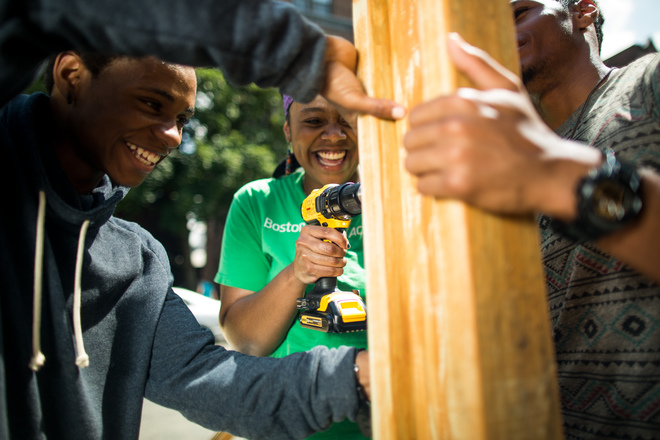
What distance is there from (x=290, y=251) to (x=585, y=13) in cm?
186

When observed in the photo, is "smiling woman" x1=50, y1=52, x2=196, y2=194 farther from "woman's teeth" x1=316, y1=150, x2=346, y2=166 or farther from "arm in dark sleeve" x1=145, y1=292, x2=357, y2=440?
"woman's teeth" x1=316, y1=150, x2=346, y2=166

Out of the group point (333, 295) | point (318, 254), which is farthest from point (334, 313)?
point (318, 254)

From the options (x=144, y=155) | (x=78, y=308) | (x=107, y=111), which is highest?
(x=107, y=111)

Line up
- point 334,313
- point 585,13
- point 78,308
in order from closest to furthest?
point 78,308 → point 334,313 → point 585,13

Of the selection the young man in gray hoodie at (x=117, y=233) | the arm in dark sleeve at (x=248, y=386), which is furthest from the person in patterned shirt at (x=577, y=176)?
the arm in dark sleeve at (x=248, y=386)

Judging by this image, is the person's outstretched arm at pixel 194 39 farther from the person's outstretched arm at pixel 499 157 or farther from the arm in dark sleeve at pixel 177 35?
the person's outstretched arm at pixel 499 157

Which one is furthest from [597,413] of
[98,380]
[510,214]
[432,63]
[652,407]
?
[98,380]

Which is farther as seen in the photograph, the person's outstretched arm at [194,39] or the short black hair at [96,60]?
the short black hair at [96,60]

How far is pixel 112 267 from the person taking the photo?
1.31 meters

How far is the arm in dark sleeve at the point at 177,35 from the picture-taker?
783 mm

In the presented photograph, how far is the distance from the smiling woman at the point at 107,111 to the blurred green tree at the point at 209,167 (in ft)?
34.9

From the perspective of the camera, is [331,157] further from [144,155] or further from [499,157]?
[499,157]

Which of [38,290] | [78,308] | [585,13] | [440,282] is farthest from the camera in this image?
[585,13]

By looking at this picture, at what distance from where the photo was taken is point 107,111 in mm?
1257
